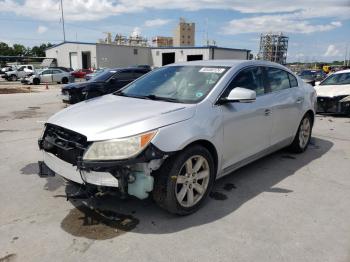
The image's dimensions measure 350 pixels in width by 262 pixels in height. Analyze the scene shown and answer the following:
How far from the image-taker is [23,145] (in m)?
6.61

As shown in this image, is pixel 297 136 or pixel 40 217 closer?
pixel 40 217

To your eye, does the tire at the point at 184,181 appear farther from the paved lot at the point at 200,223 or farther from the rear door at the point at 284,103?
the rear door at the point at 284,103

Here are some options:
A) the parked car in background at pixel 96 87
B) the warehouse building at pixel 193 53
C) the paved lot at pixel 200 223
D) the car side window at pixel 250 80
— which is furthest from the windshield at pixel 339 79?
the warehouse building at pixel 193 53

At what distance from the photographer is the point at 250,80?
4.50 m

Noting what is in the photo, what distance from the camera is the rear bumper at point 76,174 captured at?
10.2ft

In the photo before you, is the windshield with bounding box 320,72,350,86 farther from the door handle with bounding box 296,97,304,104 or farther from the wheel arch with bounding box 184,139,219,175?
the wheel arch with bounding box 184,139,219,175

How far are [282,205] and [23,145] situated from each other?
510 centimetres

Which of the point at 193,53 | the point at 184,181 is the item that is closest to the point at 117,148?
the point at 184,181

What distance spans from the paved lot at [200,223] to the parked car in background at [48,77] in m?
27.4

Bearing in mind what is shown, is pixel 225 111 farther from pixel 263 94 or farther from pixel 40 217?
pixel 40 217

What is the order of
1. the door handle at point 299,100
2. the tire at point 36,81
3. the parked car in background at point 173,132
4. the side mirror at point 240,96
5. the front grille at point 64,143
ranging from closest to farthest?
1. the parked car in background at point 173,132
2. the front grille at point 64,143
3. the side mirror at point 240,96
4. the door handle at point 299,100
5. the tire at point 36,81

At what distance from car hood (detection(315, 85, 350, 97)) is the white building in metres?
36.3

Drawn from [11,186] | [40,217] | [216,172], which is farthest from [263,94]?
[11,186]

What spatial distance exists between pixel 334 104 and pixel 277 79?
6093 mm
